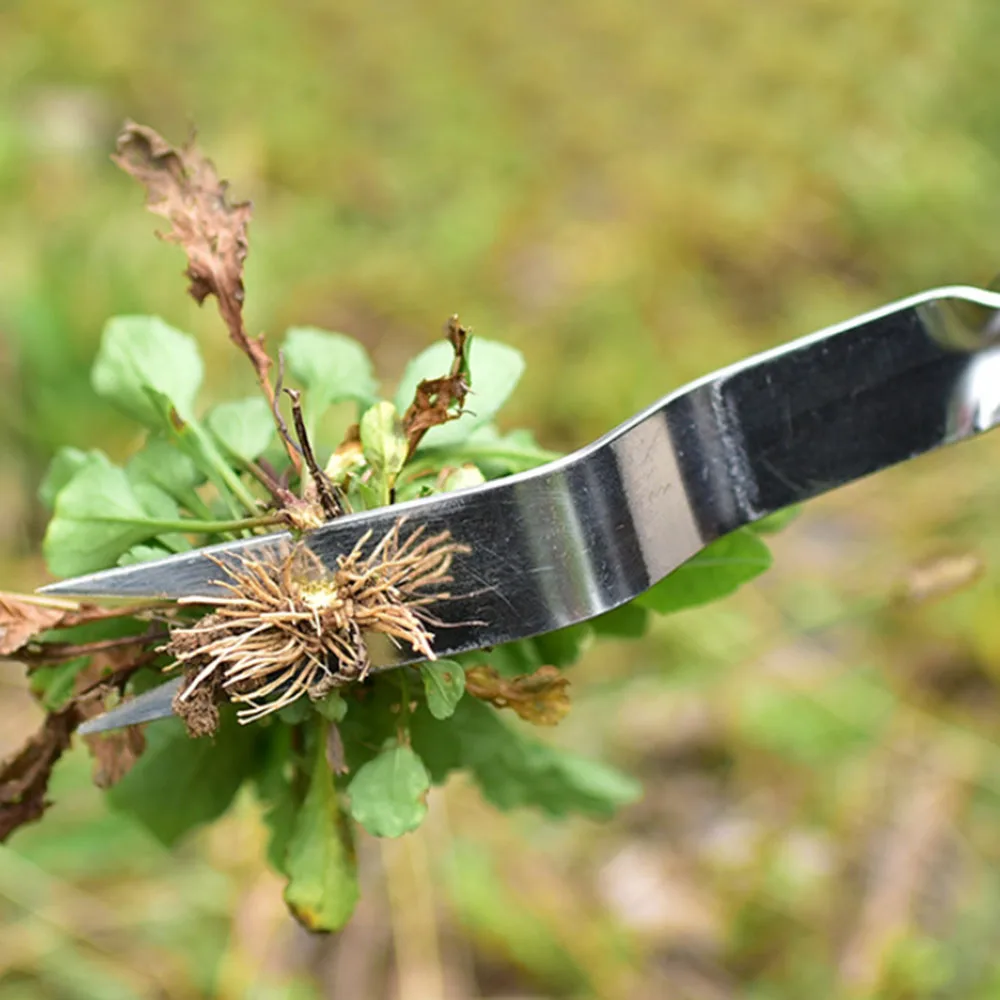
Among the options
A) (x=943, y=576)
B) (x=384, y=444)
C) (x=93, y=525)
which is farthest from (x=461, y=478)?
(x=943, y=576)

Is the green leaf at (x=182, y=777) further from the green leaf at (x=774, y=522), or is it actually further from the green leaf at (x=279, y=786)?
the green leaf at (x=774, y=522)

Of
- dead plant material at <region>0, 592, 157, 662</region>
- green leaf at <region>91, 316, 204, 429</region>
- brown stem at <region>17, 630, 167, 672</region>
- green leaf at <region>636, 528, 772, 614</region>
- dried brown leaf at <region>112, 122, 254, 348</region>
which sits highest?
dried brown leaf at <region>112, 122, 254, 348</region>

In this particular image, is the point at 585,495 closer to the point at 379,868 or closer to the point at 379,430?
the point at 379,430

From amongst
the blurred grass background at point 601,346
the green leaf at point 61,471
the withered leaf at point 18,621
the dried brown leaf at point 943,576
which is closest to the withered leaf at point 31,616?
the withered leaf at point 18,621

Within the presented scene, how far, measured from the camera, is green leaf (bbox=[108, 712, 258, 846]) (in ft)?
1.56

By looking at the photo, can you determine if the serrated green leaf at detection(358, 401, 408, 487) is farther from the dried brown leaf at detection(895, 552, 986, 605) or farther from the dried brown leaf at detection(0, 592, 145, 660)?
the dried brown leaf at detection(895, 552, 986, 605)

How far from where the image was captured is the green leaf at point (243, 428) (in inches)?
18.0

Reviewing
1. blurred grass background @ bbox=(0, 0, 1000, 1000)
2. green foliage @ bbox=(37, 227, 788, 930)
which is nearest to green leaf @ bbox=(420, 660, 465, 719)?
green foliage @ bbox=(37, 227, 788, 930)

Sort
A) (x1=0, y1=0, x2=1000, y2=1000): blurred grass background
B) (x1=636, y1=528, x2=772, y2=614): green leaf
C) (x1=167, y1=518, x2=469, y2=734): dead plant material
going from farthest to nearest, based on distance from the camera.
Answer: (x1=0, y1=0, x2=1000, y2=1000): blurred grass background
(x1=636, y1=528, x2=772, y2=614): green leaf
(x1=167, y1=518, x2=469, y2=734): dead plant material

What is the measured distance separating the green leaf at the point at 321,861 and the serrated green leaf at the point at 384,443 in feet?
0.34

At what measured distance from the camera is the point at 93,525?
43cm

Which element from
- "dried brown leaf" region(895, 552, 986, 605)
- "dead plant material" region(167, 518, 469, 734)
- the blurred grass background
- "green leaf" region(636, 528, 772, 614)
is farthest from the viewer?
the blurred grass background

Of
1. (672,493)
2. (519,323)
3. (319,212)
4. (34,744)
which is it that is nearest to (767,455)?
(672,493)

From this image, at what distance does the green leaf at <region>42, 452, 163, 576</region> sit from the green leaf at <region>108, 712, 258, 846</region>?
8cm
